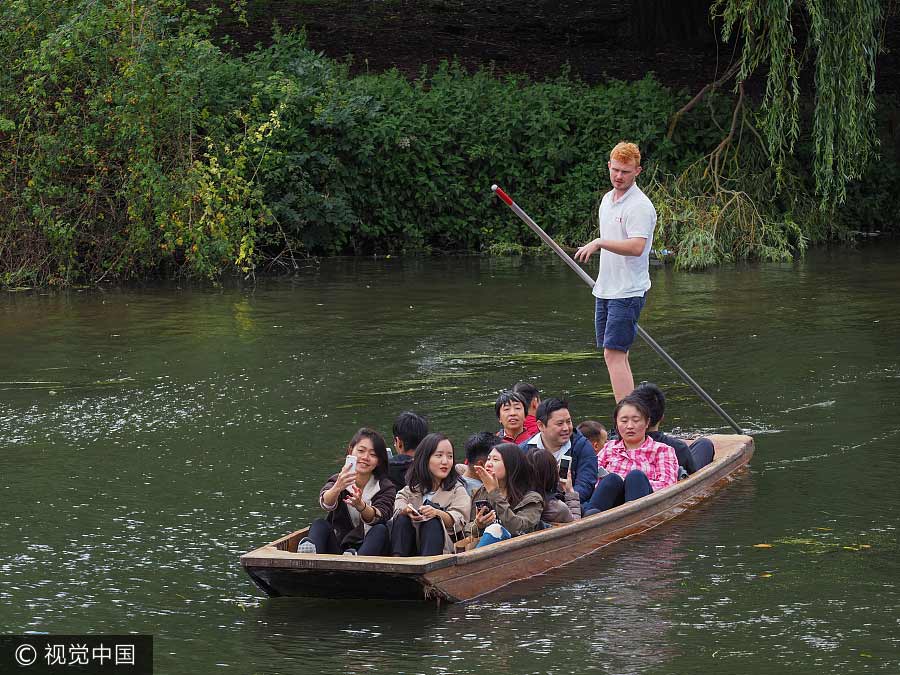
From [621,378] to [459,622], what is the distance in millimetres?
3352

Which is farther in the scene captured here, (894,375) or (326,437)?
(894,375)

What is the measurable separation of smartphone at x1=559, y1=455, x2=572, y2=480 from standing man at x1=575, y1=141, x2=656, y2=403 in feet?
5.28

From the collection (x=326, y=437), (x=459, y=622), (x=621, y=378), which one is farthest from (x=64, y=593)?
(x=621, y=378)

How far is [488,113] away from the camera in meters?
19.8

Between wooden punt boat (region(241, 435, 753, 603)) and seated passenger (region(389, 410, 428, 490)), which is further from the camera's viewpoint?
seated passenger (region(389, 410, 428, 490))

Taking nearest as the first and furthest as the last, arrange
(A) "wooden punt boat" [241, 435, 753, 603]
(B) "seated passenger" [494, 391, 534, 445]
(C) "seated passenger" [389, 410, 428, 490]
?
(A) "wooden punt boat" [241, 435, 753, 603], (C) "seated passenger" [389, 410, 428, 490], (B) "seated passenger" [494, 391, 534, 445]

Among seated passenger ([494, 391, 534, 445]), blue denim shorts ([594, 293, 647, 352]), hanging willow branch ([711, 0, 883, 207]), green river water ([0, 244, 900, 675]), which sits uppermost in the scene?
hanging willow branch ([711, 0, 883, 207])

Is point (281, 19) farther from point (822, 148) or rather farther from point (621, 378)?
point (621, 378)

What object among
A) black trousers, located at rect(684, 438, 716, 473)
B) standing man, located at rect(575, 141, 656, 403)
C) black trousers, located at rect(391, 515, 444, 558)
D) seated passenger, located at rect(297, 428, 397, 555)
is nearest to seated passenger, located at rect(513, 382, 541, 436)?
black trousers, located at rect(684, 438, 716, 473)

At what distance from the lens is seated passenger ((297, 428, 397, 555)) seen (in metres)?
6.27

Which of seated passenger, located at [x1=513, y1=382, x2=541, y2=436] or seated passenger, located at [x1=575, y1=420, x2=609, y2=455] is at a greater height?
seated passenger, located at [x1=513, y1=382, x2=541, y2=436]

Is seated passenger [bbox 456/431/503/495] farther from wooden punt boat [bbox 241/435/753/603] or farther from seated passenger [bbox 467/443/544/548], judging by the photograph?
wooden punt boat [bbox 241/435/753/603]

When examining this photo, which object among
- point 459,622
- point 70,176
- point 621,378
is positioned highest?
point 70,176

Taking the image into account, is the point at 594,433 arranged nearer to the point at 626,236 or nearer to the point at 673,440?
the point at 673,440
